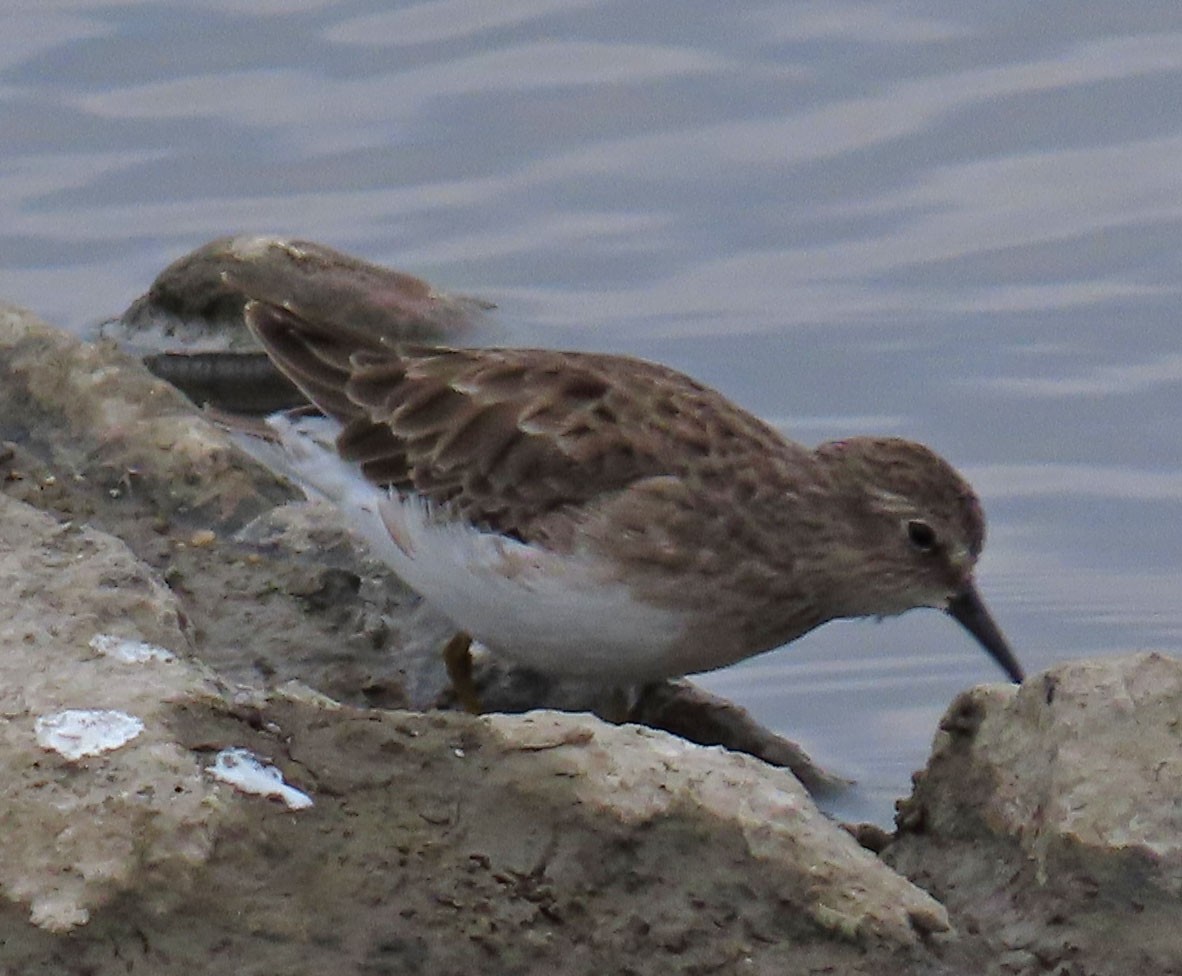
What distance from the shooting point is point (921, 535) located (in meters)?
7.23

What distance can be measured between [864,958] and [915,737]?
127 inches

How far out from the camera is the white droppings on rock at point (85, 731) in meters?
4.85

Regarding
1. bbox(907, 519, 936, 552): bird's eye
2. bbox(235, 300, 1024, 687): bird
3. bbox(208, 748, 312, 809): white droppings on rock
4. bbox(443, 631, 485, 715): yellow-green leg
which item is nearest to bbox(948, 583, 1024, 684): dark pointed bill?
bbox(235, 300, 1024, 687): bird

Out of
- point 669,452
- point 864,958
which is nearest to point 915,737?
point 669,452

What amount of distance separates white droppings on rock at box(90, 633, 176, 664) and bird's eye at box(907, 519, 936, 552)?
101 inches

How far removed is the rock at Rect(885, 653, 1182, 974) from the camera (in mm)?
5195

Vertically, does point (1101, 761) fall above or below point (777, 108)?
below

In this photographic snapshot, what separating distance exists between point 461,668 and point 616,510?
25.1 inches

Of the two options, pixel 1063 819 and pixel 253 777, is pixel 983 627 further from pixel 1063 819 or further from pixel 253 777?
pixel 253 777

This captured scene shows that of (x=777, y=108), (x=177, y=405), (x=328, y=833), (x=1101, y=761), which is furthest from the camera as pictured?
(x=777, y=108)

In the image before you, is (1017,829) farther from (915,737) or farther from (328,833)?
(915,737)

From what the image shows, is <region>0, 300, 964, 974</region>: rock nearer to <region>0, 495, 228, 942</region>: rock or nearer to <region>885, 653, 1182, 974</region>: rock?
<region>0, 495, 228, 942</region>: rock

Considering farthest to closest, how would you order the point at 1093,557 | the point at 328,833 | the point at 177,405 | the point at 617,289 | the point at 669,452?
the point at 617,289 → the point at 1093,557 → the point at 177,405 → the point at 669,452 → the point at 328,833

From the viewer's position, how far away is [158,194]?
1243 cm
